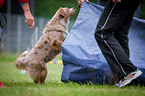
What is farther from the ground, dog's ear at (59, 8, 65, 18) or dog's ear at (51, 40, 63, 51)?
dog's ear at (59, 8, 65, 18)

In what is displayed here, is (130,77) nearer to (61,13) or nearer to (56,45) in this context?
(56,45)

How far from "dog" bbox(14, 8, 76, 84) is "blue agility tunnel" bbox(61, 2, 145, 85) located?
0.63 m

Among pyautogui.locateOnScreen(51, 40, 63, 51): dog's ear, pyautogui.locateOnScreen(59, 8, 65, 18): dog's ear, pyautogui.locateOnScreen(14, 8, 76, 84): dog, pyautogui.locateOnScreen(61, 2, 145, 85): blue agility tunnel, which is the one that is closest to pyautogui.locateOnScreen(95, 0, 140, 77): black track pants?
pyautogui.locateOnScreen(61, 2, 145, 85): blue agility tunnel

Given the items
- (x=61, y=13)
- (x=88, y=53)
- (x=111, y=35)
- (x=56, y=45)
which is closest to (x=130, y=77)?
(x=111, y=35)

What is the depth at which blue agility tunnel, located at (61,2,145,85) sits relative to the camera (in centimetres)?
296

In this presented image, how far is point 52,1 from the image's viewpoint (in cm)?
1762

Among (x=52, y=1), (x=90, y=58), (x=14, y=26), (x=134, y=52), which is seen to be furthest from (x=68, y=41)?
(x=52, y=1)

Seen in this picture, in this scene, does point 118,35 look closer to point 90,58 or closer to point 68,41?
point 90,58

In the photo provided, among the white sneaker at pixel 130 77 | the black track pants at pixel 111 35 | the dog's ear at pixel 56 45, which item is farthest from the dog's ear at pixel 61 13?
the white sneaker at pixel 130 77

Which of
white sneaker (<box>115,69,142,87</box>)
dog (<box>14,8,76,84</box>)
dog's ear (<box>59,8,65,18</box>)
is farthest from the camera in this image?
dog's ear (<box>59,8,65,18</box>)

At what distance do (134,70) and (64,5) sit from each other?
120 inches

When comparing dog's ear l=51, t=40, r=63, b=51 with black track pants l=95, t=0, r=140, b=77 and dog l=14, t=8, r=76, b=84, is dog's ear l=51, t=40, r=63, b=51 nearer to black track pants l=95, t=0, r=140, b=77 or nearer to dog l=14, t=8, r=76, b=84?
dog l=14, t=8, r=76, b=84

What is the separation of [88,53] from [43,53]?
42.0 inches

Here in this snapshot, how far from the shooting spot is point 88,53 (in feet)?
10.0
